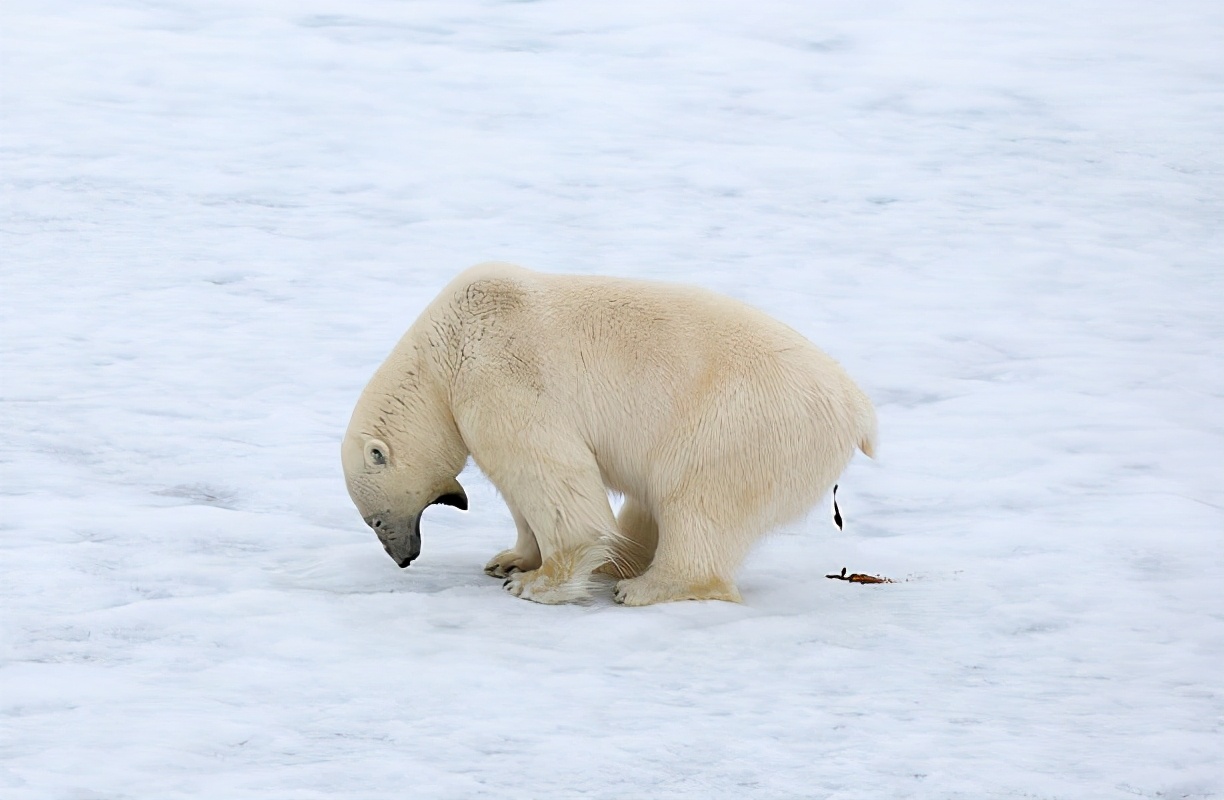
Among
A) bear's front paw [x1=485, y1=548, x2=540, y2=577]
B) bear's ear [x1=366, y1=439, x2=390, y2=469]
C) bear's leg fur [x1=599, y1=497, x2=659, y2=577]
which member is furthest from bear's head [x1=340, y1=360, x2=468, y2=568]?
bear's leg fur [x1=599, y1=497, x2=659, y2=577]

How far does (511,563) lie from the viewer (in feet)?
15.6

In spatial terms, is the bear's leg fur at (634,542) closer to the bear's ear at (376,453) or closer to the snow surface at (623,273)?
the snow surface at (623,273)

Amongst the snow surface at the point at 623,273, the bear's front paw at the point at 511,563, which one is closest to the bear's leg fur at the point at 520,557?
the bear's front paw at the point at 511,563

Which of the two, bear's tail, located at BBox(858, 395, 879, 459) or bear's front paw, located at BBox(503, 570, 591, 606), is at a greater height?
bear's tail, located at BBox(858, 395, 879, 459)

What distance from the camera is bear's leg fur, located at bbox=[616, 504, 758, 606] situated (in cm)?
439

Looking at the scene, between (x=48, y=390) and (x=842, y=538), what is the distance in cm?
343

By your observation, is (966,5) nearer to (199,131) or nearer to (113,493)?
(199,131)

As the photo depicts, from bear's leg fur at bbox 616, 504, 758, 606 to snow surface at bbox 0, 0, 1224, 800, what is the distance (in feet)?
0.38

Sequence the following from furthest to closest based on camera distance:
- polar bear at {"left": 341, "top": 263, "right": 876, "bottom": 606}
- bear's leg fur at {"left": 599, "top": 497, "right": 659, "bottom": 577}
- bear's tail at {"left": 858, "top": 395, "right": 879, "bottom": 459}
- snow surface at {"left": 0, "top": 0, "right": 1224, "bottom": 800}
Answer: bear's leg fur at {"left": 599, "top": 497, "right": 659, "bottom": 577}
bear's tail at {"left": 858, "top": 395, "right": 879, "bottom": 459}
polar bear at {"left": 341, "top": 263, "right": 876, "bottom": 606}
snow surface at {"left": 0, "top": 0, "right": 1224, "bottom": 800}

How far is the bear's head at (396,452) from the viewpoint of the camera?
4.55 metres

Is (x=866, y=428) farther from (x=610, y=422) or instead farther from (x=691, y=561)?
(x=610, y=422)

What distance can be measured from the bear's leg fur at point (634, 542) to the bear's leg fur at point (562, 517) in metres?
0.17

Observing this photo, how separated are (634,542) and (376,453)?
2.79 ft

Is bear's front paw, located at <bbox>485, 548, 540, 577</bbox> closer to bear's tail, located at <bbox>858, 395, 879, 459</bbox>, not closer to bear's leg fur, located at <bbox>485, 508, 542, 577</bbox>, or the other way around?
bear's leg fur, located at <bbox>485, 508, 542, 577</bbox>
